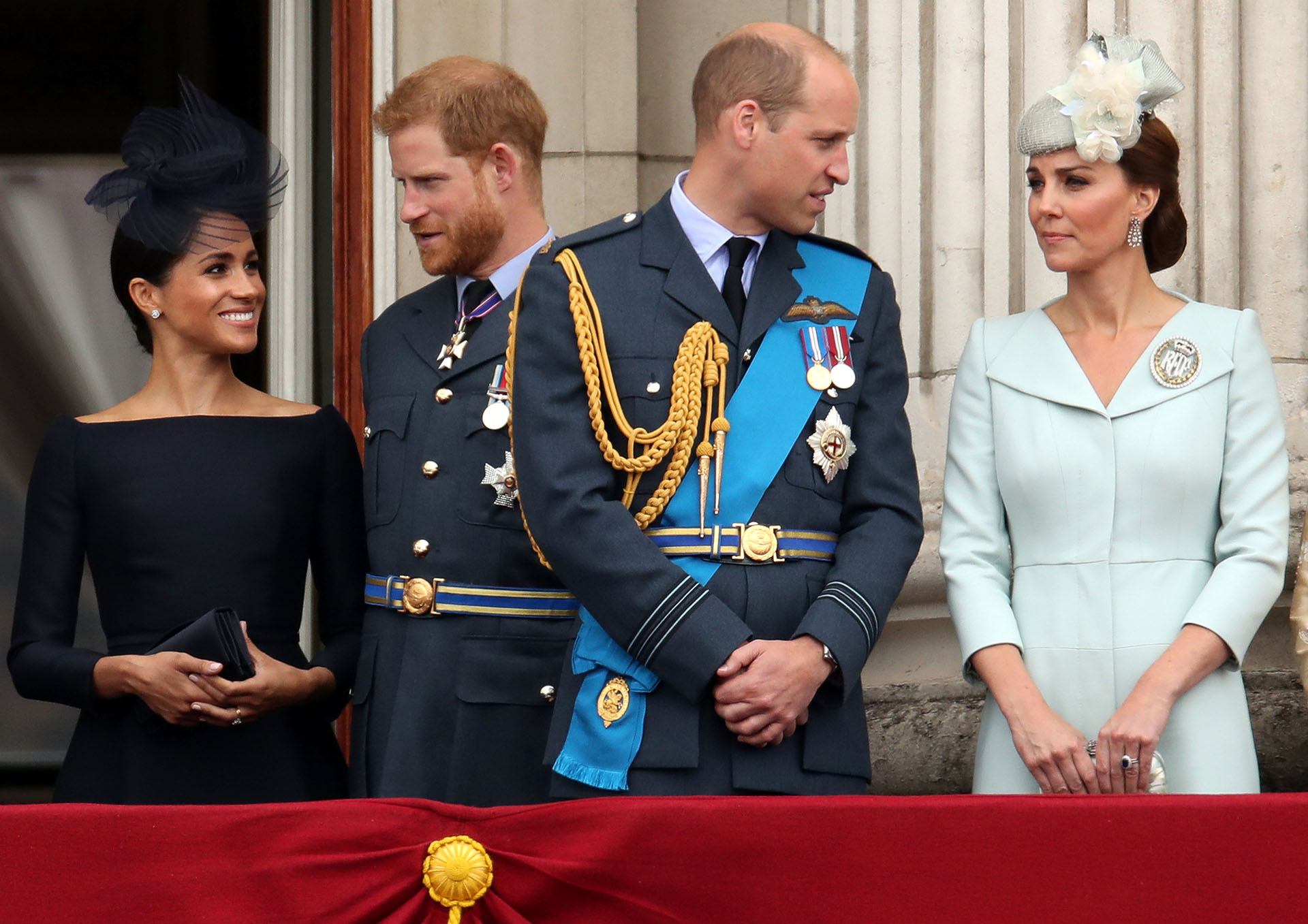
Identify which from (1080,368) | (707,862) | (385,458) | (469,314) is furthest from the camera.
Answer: (469,314)

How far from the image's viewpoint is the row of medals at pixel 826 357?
8.71ft

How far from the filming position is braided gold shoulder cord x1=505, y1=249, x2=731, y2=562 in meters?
2.58

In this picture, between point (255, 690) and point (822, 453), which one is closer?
point (822, 453)

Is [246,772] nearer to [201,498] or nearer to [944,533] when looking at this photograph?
[201,498]

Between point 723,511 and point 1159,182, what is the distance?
90 cm

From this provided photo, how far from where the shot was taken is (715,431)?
103 inches

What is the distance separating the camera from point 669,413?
2.60 m

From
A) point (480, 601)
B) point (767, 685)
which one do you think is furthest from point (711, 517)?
point (480, 601)

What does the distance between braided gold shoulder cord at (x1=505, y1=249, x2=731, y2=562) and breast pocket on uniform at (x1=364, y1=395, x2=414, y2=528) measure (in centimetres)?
51

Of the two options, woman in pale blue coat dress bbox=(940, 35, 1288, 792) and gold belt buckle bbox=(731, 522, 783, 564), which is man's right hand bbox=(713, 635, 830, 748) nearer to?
gold belt buckle bbox=(731, 522, 783, 564)

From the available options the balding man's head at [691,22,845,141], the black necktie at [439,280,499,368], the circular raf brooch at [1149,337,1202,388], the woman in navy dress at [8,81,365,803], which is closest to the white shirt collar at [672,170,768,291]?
the balding man's head at [691,22,845,141]

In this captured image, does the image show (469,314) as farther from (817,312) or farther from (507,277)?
(817,312)

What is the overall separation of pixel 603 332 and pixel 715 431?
0.72ft

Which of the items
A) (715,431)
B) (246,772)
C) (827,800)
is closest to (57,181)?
(246,772)
